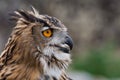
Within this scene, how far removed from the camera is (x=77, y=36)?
17.9 m

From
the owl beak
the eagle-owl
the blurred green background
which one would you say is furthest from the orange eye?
the blurred green background

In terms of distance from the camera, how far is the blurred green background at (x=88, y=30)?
39.1ft

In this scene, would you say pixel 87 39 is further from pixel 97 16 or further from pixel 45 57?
pixel 45 57

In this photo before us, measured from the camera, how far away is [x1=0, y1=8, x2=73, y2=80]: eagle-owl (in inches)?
264

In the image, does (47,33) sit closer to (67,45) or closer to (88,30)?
(67,45)

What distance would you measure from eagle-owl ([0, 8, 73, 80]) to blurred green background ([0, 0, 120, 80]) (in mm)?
4355

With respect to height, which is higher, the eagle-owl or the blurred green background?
the blurred green background

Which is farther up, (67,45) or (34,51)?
(67,45)

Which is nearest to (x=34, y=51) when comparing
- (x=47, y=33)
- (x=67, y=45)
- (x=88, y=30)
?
(x=47, y=33)

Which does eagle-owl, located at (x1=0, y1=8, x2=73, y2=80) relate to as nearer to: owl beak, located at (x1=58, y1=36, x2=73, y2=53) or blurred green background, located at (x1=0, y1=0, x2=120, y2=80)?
owl beak, located at (x1=58, y1=36, x2=73, y2=53)

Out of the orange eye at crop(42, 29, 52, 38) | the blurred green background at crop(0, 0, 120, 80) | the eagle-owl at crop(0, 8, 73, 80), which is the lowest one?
the eagle-owl at crop(0, 8, 73, 80)

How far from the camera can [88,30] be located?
19047 millimetres

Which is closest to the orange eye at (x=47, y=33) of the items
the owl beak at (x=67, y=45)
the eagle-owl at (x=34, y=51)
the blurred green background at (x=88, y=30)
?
the eagle-owl at (x=34, y=51)

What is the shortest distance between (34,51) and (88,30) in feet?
40.5
